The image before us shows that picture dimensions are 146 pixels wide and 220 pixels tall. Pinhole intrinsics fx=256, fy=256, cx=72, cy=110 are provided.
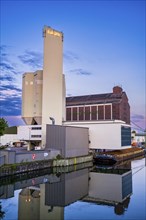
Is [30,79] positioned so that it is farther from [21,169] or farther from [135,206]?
[135,206]

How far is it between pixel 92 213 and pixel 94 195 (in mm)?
4390

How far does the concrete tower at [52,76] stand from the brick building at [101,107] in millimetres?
24997

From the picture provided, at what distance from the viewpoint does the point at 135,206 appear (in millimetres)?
14867

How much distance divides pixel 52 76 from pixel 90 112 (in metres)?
27.8

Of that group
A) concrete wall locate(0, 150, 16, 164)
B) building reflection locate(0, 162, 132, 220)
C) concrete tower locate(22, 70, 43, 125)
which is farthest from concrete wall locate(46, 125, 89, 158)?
concrete tower locate(22, 70, 43, 125)

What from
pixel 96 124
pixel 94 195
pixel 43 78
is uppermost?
pixel 43 78

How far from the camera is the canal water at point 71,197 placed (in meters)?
13.2

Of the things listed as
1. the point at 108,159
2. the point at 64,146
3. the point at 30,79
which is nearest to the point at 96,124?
the point at 108,159

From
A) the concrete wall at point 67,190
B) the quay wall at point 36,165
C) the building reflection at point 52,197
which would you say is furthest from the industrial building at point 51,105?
the building reflection at point 52,197

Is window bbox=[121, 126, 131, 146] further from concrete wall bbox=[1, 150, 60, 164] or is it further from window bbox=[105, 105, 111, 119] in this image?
window bbox=[105, 105, 111, 119]

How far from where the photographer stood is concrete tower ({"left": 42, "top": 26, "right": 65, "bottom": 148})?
37875 millimetres

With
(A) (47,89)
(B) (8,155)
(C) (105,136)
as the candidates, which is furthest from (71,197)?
(A) (47,89)

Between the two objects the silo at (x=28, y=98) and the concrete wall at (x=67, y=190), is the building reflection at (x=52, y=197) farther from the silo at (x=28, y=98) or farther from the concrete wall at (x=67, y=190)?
the silo at (x=28, y=98)

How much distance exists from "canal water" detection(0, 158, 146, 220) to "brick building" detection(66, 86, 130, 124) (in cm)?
3669
